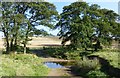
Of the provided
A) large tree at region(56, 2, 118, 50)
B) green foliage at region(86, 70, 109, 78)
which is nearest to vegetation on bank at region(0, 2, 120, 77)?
large tree at region(56, 2, 118, 50)

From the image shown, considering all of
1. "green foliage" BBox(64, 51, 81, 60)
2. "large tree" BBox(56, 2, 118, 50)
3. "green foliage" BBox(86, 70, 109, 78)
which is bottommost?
"green foliage" BBox(64, 51, 81, 60)

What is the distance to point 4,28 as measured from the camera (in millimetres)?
32875

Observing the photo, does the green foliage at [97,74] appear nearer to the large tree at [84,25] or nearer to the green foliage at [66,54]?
the green foliage at [66,54]

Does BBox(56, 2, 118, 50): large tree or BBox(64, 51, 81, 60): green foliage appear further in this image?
BBox(56, 2, 118, 50): large tree

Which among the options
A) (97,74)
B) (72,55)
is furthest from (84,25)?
(97,74)

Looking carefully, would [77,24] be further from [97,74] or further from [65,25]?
[97,74]

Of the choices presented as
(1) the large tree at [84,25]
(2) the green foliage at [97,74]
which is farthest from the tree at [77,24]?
(2) the green foliage at [97,74]

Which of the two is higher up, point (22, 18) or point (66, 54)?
point (22, 18)

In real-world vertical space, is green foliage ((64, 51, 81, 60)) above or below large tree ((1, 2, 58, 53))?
below

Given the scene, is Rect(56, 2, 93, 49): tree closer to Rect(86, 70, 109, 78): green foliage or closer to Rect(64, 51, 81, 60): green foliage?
Rect(64, 51, 81, 60): green foliage

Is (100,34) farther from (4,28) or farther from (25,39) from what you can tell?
(4,28)

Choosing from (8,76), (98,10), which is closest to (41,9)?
(98,10)

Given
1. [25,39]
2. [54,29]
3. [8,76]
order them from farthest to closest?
[54,29]
[25,39]
[8,76]

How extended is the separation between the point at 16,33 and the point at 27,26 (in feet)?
7.30
